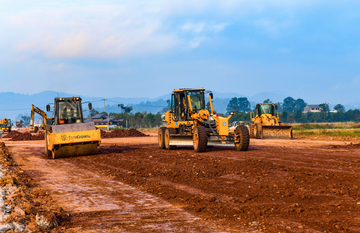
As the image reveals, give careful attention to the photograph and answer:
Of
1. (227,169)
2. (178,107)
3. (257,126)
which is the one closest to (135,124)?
(257,126)

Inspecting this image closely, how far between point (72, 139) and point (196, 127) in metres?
5.80

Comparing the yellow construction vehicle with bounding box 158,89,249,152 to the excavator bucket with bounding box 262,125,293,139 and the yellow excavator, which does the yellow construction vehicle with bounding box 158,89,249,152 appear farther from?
the excavator bucket with bounding box 262,125,293,139

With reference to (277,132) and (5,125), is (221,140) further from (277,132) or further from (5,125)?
(5,125)

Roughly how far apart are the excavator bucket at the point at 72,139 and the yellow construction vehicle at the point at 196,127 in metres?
4.32

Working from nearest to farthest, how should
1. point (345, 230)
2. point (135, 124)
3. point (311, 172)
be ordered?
point (345, 230), point (311, 172), point (135, 124)

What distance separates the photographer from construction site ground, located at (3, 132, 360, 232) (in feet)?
22.2

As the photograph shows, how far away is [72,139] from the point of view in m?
17.4

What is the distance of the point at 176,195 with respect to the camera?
917 centimetres

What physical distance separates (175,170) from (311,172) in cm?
438

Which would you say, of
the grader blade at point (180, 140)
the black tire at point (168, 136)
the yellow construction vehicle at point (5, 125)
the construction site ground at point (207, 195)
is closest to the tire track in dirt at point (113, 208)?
the construction site ground at point (207, 195)

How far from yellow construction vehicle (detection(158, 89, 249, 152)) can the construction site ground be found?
3.72 meters

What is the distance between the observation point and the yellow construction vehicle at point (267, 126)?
2995cm

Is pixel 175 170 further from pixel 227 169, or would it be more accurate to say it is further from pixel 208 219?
pixel 208 219

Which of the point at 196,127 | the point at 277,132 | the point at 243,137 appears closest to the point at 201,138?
the point at 196,127
